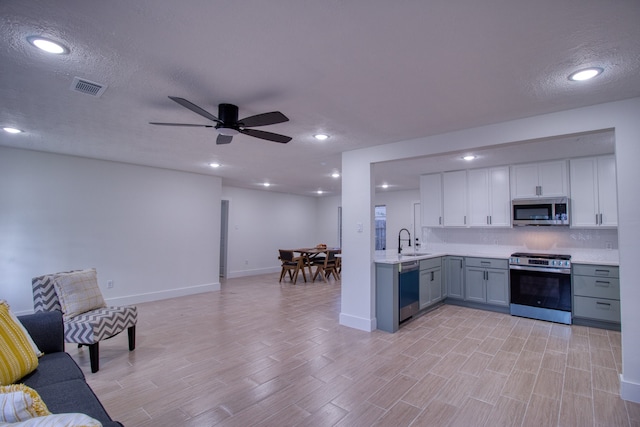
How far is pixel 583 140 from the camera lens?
354 cm

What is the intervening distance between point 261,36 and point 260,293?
5203 millimetres

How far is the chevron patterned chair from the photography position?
2.79m

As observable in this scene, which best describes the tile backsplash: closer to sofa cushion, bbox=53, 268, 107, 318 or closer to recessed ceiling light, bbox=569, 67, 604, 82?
recessed ceiling light, bbox=569, 67, 604, 82

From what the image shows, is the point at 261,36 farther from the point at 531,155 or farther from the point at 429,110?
the point at 531,155


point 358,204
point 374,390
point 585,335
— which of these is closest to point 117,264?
point 358,204

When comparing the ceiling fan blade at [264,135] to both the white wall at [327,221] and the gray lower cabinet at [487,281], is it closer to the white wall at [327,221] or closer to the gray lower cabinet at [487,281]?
the gray lower cabinet at [487,281]

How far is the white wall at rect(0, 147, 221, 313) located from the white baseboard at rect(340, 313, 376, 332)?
3433 millimetres

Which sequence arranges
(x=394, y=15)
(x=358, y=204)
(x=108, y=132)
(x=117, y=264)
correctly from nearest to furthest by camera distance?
1. (x=394, y=15)
2. (x=108, y=132)
3. (x=358, y=204)
4. (x=117, y=264)

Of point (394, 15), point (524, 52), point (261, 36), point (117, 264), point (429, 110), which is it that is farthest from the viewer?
point (117, 264)

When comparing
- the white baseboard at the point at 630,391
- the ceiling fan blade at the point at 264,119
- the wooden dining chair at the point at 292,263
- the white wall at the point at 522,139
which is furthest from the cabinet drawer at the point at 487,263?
the ceiling fan blade at the point at 264,119

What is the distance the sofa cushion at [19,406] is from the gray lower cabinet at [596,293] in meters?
5.38

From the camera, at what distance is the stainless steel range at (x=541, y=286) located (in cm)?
417

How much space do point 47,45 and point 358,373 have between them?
326 centimetres

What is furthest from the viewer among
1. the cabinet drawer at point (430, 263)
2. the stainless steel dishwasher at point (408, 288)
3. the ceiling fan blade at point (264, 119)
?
the cabinet drawer at point (430, 263)
